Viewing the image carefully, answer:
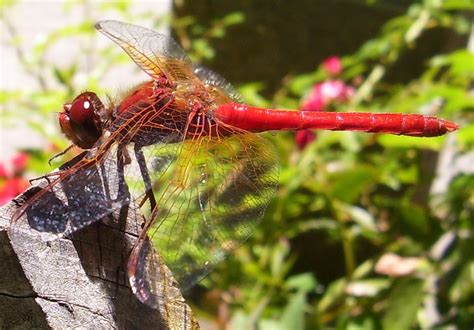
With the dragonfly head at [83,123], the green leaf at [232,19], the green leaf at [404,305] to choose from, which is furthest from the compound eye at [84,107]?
the green leaf at [232,19]

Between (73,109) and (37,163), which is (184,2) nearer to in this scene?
(37,163)

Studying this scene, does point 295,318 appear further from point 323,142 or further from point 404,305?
point 323,142

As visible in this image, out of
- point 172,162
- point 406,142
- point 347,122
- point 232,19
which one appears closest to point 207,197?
point 172,162

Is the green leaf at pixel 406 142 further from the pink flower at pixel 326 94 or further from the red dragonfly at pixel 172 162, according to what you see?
the red dragonfly at pixel 172 162

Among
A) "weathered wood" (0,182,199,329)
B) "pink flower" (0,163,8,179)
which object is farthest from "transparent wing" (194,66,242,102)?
"pink flower" (0,163,8,179)

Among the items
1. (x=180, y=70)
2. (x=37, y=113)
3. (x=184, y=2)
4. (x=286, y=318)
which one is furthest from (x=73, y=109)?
(x=184, y=2)

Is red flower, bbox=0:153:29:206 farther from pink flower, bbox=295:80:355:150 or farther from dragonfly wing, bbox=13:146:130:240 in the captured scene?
dragonfly wing, bbox=13:146:130:240
